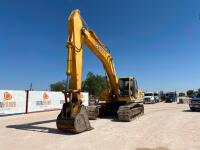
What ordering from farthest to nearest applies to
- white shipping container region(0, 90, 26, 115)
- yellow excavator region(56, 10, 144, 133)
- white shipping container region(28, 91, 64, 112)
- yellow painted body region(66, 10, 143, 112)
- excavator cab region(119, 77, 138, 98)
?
1. white shipping container region(28, 91, 64, 112)
2. white shipping container region(0, 90, 26, 115)
3. excavator cab region(119, 77, 138, 98)
4. yellow painted body region(66, 10, 143, 112)
5. yellow excavator region(56, 10, 144, 133)

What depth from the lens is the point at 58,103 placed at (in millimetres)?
27953

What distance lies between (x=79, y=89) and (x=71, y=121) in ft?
5.82

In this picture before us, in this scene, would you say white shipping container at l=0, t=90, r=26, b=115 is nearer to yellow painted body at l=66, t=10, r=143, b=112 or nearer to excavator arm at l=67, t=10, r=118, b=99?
yellow painted body at l=66, t=10, r=143, b=112

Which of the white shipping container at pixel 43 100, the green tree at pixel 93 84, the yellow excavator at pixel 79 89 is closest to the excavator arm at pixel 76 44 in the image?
the yellow excavator at pixel 79 89

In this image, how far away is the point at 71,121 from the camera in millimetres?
10727

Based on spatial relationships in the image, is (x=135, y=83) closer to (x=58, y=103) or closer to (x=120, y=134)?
(x=120, y=134)

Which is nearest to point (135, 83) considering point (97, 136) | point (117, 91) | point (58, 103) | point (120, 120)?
point (117, 91)

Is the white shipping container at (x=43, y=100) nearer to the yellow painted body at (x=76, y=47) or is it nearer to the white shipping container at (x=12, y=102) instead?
the white shipping container at (x=12, y=102)

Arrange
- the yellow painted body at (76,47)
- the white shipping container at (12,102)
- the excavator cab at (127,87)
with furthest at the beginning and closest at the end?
the white shipping container at (12,102), the excavator cab at (127,87), the yellow painted body at (76,47)

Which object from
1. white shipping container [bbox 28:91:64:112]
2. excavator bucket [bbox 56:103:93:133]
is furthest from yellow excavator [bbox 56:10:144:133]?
white shipping container [bbox 28:91:64:112]

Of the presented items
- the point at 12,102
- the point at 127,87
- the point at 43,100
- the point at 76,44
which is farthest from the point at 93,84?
the point at 76,44

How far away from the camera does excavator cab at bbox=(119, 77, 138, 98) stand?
17.6m

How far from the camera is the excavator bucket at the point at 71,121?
10.7 meters

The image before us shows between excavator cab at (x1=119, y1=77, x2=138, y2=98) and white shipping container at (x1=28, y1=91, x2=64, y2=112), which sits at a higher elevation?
excavator cab at (x1=119, y1=77, x2=138, y2=98)
